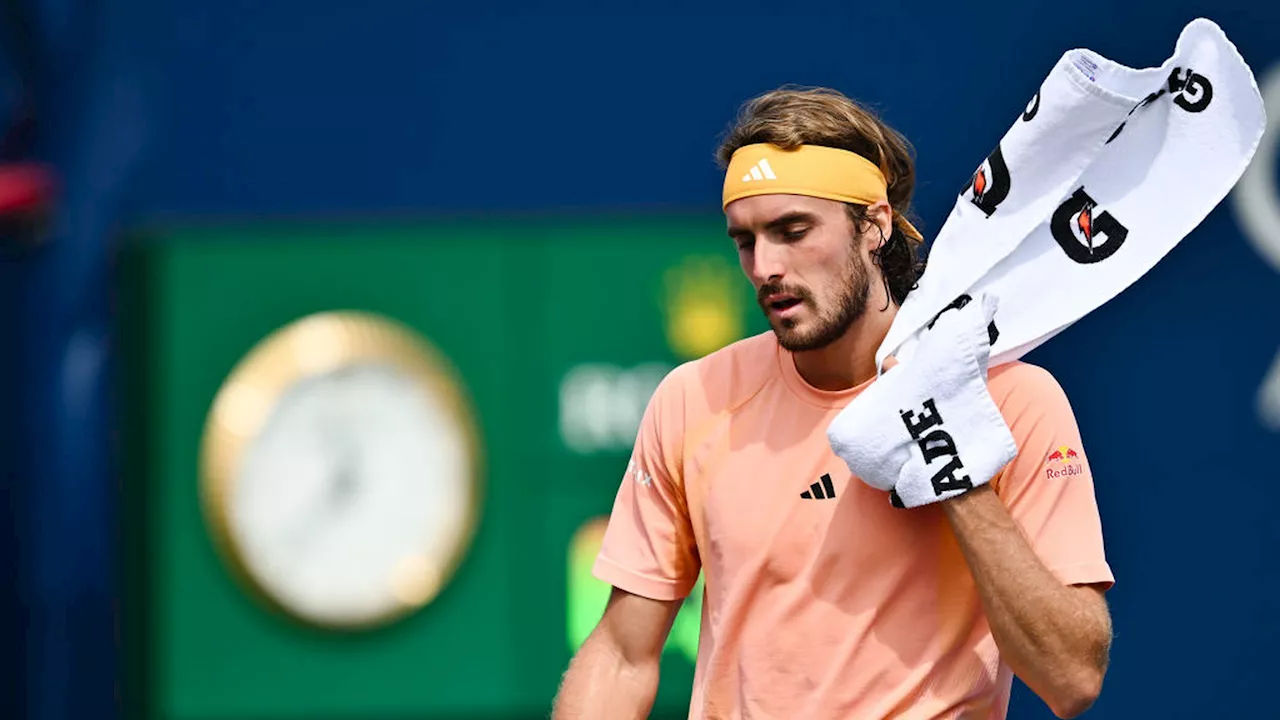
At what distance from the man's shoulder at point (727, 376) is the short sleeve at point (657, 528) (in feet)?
0.06

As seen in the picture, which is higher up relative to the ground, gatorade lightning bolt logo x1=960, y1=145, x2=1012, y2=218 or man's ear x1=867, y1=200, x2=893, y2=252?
gatorade lightning bolt logo x1=960, y1=145, x2=1012, y2=218

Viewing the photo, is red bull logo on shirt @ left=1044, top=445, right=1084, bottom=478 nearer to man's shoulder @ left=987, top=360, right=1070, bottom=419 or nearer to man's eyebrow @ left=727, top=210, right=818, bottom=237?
man's shoulder @ left=987, top=360, right=1070, bottom=419

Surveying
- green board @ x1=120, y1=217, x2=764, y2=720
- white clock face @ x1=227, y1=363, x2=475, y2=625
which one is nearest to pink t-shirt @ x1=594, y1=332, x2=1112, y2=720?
green board @ x1=120, y1=217, x2=764, y2=720

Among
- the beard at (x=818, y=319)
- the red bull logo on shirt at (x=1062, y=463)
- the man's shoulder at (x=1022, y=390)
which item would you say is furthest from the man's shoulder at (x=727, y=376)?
the red bull logo on shirt at (x=1062, y=463)

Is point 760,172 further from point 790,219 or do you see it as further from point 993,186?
point 993,186

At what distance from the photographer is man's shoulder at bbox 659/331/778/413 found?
3.17 meters

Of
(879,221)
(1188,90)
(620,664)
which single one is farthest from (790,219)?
(620,664)

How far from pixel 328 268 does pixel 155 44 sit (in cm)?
78

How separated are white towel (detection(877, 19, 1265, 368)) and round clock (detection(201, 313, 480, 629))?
8.25 ft

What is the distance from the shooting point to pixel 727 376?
3.21m

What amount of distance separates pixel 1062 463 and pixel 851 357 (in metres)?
0.36

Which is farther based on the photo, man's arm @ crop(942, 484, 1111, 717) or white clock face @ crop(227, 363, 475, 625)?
white clock face @ crop(227, 363, 475, 625)

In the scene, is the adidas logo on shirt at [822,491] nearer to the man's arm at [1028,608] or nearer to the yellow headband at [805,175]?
the man's arm at [1028,608]

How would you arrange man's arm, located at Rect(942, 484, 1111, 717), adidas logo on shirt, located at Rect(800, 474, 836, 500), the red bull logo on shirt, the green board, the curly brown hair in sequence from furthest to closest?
the green board → the curly brown hair → adidas logo on shirt, located at Rect(800, 474, 836, 500) → the red bull logo on shirt → man's arm, located at Rect(942, 484, 1111, 717)
